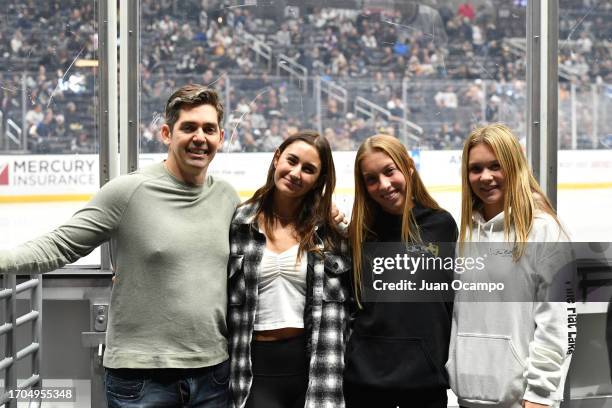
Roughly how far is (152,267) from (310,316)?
0.44 meters

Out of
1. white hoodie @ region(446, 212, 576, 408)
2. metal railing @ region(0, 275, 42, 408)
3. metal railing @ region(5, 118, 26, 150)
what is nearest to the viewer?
white hoodie @ region(446, 212, 576, 408)

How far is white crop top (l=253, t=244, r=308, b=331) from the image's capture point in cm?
219

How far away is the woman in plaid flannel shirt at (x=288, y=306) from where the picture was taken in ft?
7.17

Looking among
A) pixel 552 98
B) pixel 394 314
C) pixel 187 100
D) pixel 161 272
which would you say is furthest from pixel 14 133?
pixel 552 98

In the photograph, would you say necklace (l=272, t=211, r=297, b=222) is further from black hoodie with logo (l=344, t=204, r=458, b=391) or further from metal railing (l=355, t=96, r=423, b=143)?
metal railing (l=355, t=96, r=423, b=143)

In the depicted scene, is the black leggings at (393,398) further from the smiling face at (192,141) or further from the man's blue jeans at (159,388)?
the smiling face at (192,141)

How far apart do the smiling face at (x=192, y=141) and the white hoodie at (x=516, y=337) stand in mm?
780

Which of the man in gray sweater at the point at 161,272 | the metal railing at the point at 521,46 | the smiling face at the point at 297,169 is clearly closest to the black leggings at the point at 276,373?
the man in gray sweater at the point at 161,272

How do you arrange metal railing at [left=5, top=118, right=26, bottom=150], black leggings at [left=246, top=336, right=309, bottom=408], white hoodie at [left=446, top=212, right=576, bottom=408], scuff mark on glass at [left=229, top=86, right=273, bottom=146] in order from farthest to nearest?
scuff mark on glass at [left=229, top=86, right=273, bottom=146] → metal railing at [left=5, top=118, right=26, bottom=150] → black leggings at [left=246, top=336, right=309, bottom=408] → white hoodie at [left=446, top=212, right=576, bottom=408]

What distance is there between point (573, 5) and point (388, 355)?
7.00 feet

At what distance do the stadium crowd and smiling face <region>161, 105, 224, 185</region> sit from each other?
1246mm

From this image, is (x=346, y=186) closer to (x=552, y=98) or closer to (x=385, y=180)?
(x=552, y=98)

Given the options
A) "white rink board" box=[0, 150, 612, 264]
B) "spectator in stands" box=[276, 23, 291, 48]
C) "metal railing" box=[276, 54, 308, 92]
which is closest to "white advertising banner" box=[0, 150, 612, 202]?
"white rink board" box=[0, 150, 612, 264]

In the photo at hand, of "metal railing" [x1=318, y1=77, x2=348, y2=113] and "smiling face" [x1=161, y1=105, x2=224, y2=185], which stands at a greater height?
"metal railing" [x1=318, y1=77, x2=348, y2=113]
